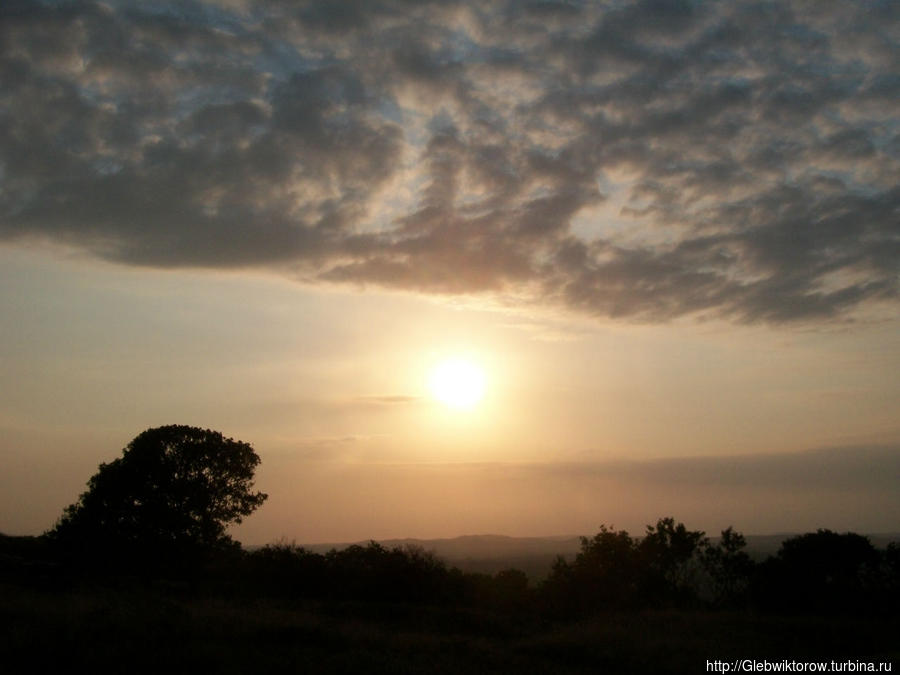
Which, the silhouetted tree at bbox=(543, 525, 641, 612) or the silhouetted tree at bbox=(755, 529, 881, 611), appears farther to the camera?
the silhouetted tree at bbox=(543, 525, 641, 612)

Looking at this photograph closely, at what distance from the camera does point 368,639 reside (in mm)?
19984

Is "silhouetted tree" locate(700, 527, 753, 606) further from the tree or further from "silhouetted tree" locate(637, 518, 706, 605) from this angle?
the tree

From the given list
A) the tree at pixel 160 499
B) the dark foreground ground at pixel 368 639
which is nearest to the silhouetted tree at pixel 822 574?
the dark foreground ground at pixel 368 639

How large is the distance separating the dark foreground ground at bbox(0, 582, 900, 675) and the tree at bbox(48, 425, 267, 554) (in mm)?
9971

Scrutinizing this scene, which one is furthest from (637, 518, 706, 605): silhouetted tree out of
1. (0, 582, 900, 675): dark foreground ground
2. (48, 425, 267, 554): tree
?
(48, 425, 267, 554): tree

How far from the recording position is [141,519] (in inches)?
1511

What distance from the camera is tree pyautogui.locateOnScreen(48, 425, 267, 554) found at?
125 feet

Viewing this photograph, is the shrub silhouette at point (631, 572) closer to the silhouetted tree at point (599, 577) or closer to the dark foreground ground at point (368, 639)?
the silhouetted tree at point (599, 577)

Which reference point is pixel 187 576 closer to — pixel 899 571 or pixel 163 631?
pixel 163 631

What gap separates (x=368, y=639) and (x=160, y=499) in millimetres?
23060

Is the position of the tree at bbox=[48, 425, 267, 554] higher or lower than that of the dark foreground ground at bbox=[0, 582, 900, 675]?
higher

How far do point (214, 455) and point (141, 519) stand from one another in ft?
16.0

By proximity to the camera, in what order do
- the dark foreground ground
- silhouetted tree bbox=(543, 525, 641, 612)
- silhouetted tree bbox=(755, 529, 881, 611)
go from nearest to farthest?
the dark foreground ground → silhouetted tree bbox=(755, 529, 881, 611) → silhouetted tree bbox=(543, 525, 641, 612)

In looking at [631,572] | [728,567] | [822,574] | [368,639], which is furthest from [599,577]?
[368,639]
